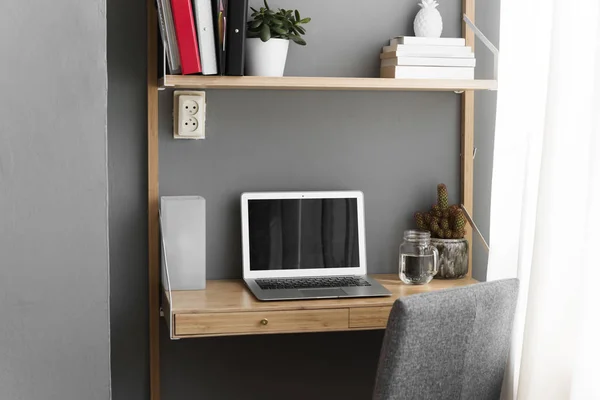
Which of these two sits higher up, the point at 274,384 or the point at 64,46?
the point at 64,46

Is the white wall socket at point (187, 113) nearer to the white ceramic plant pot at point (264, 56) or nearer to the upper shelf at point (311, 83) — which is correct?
the upper shelf at point (311, 83)

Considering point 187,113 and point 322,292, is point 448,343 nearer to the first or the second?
point 322,292

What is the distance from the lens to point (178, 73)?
2.11 metres

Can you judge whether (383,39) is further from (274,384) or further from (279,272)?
(274,384)

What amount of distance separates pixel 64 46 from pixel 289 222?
0.85 meters

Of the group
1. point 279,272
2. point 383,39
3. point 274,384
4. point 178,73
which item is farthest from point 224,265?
point 383,39

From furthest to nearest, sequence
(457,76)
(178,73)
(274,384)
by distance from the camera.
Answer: (274,384), (457,76), (178,73)

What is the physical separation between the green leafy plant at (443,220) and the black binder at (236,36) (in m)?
0.73

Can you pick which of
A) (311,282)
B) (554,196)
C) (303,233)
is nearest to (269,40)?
(303,233)

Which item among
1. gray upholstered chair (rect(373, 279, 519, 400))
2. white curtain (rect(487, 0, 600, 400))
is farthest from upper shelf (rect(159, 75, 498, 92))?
gray upholstered chair (rect(373, 279, 519, 400))

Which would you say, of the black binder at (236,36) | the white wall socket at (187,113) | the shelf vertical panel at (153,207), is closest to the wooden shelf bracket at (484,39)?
the black binder at (236,36)

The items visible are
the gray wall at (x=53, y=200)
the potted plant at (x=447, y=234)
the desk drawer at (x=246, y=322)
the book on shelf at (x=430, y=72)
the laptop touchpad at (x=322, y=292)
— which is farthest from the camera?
the potted plant at (x=447, y=234)

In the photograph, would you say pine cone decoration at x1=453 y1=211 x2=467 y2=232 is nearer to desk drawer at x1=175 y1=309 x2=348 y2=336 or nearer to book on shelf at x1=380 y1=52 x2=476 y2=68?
book on shelf at x1=380 y1=52 x2=476 y2=68

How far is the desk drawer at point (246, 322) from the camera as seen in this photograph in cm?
200
